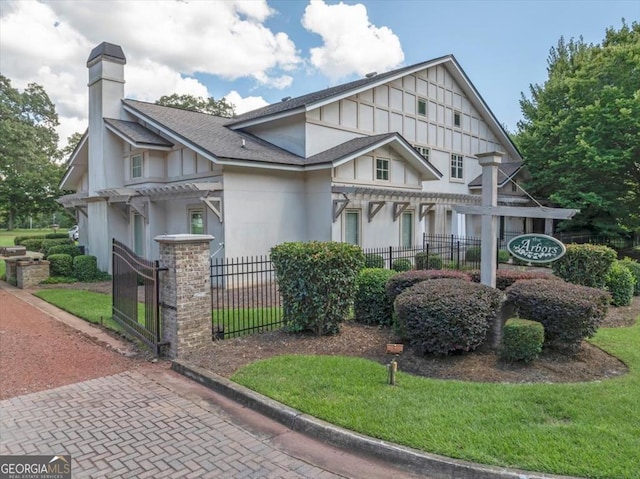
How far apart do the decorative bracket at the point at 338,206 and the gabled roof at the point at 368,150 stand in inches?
48.5

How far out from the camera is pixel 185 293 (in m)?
6.30

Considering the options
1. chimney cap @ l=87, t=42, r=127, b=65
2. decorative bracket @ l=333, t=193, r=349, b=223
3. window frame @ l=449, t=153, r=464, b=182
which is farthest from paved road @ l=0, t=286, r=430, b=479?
window frame @ l=449, t=153, r=464, b=182

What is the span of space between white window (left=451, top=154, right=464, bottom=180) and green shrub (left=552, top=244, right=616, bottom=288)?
13.7 metres

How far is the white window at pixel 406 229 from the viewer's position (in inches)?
678

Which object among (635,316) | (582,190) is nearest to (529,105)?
(582,190)

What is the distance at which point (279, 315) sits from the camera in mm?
8875

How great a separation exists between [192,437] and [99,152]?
1540 cm

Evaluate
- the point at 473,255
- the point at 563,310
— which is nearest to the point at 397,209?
the point at 473,255

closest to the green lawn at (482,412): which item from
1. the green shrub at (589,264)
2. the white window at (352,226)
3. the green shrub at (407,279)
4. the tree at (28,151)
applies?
the green shrub at (407,279)

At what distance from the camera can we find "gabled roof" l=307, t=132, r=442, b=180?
45.2 feet

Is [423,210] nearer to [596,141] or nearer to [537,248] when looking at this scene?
[596,141]

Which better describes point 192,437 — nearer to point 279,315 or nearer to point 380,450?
point 380,450

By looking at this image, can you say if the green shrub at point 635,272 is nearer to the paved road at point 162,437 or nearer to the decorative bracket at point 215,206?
the paved road at point 162,437

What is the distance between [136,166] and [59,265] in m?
4.53
